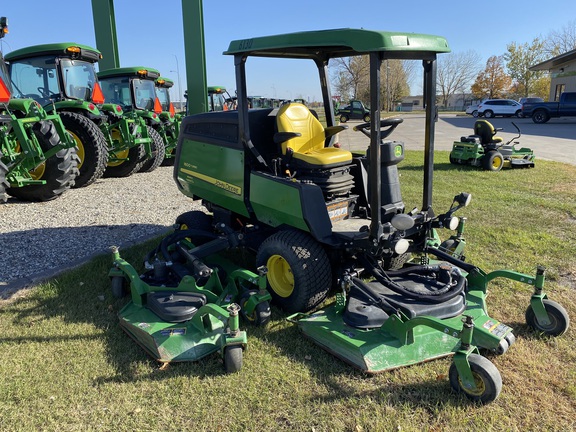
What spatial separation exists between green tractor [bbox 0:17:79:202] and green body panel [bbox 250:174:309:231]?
3.61 meters

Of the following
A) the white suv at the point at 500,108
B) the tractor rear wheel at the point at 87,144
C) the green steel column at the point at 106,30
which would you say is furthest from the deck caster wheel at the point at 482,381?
the white suv at the point at 500,108

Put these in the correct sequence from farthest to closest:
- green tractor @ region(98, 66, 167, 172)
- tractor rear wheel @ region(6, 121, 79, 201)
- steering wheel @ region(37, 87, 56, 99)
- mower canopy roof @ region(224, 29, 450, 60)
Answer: green tractor @ region(98, 66, 167, 172) → steering wheel @ region(37, 87, 56, 99) → tractor rear wheel @ region(6, 121, 79, 201) → mower canopy roof @ region(224, 29, 450, 60)

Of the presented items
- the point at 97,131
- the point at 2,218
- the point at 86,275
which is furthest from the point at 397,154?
the point at 97,131

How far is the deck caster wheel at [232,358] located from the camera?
2.80 metres

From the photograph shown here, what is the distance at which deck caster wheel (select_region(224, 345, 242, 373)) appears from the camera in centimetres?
280

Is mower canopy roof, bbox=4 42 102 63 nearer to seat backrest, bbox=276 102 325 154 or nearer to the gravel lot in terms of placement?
the gravel lot

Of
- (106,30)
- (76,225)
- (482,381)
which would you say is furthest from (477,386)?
(106,30)

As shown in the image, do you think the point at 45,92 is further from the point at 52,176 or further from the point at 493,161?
the point at 493,161

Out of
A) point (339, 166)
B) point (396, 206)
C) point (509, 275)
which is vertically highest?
point (339, 166)

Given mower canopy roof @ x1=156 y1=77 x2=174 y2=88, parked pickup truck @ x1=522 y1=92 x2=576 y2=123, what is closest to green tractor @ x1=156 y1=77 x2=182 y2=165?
mower canopy roof @ x1=156 y1=77 x2=174 y2=88

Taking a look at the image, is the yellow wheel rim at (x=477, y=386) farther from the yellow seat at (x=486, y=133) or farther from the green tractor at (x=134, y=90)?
A: the green tractor at (x=134, y=90)

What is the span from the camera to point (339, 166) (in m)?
3.71

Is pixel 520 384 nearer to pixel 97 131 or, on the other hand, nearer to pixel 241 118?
pixel 241 118

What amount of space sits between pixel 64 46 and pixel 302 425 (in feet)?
25.7
